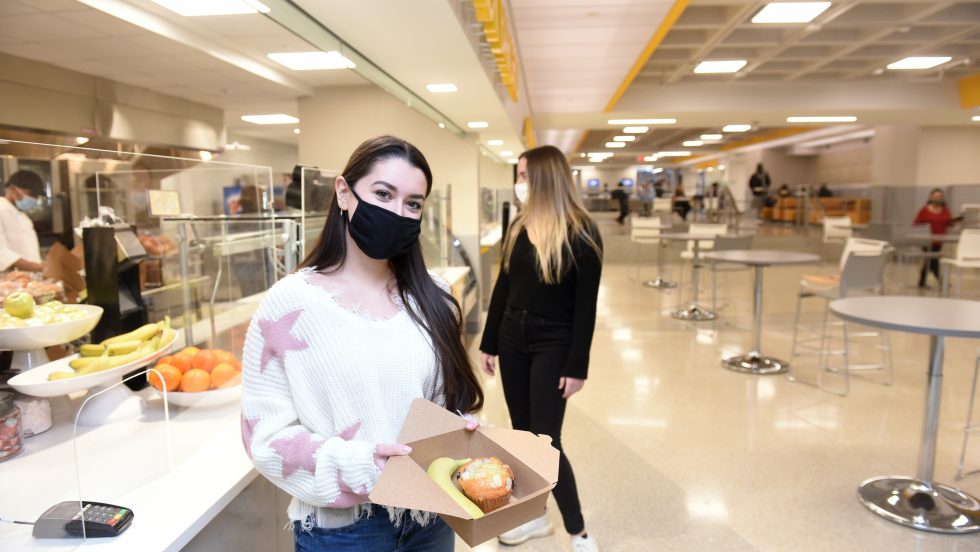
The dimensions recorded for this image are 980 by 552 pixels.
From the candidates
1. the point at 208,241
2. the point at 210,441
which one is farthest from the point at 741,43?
the point at 210,441

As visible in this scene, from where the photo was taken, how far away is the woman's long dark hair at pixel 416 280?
49.8 inches

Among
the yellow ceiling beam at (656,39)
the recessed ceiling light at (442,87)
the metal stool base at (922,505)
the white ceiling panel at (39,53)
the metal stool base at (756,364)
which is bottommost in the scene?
the metal stool base at (922,505)

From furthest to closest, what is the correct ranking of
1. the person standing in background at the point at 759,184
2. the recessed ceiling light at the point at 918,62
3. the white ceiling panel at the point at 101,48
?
the person standing in background at the point at 759,184, the recessed ceiling light at the point at 918,62, the white ceiling panel at the point at 101,48

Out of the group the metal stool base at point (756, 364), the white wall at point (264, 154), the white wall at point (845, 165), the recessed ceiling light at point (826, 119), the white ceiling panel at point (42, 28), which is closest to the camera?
the white ceiling panel at point (42, 28)

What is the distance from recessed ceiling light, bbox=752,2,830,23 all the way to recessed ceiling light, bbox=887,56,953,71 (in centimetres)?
332

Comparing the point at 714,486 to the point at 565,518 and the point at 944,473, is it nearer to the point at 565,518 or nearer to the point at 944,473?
the point at 565,518

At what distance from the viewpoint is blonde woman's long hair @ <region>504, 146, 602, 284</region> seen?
2.29 m

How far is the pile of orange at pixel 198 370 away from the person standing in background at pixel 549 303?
1.03 metres

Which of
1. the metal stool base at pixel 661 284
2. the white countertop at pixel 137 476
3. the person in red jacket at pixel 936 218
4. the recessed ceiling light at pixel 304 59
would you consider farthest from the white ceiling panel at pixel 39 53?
the person in red jacket at pixel 936 218

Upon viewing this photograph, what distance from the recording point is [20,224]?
1.45m

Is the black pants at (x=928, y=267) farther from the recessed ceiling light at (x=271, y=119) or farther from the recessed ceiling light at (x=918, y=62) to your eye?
the recessed ceiling light at (x=271, y=119)

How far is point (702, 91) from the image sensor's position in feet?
33.3

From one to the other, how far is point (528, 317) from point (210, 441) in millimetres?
1189

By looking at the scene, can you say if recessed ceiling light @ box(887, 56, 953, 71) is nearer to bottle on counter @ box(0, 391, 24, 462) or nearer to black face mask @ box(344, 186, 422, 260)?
black face mask @ box(344, 186, 422, 260)
